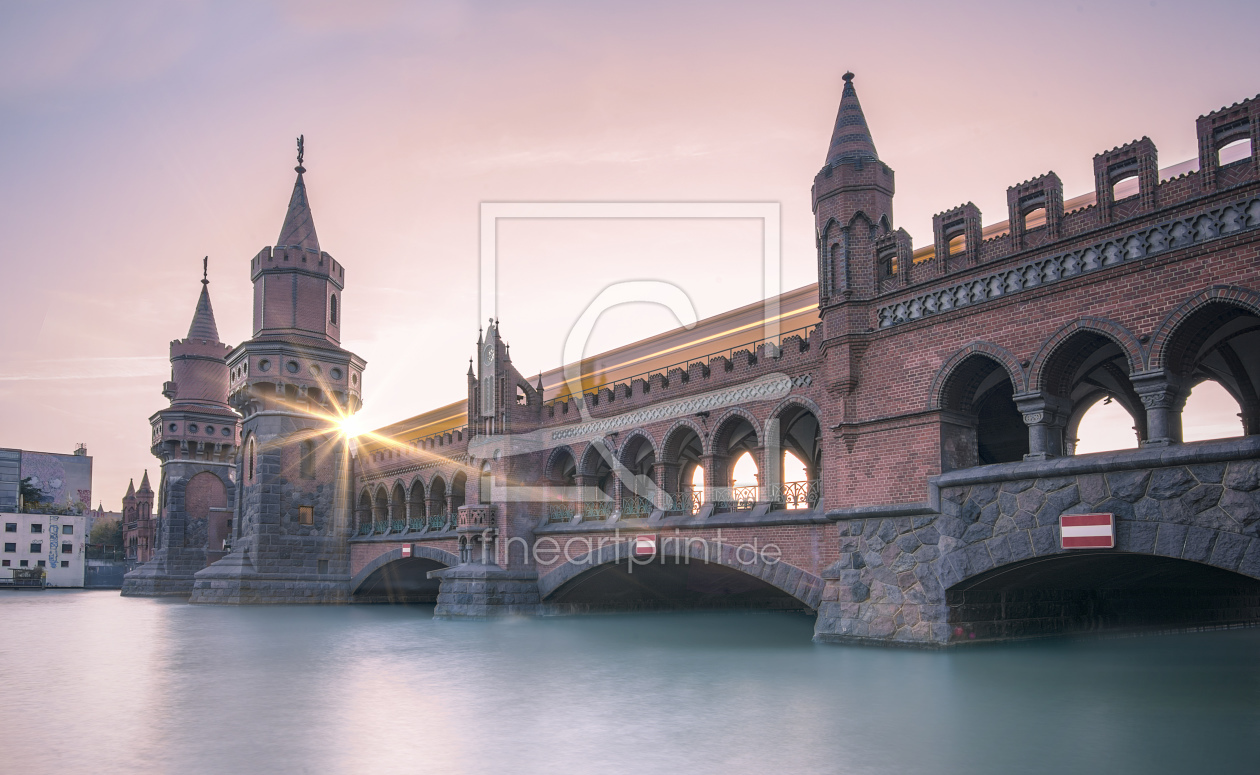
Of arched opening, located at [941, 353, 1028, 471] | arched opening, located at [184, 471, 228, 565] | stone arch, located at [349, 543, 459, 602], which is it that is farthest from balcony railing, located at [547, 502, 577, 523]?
arched opening, located at [184, 471, 228, 565]

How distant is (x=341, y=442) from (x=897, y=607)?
105ft

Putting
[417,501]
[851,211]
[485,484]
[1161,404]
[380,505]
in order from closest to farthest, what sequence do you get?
[1161,404] < [851,211] < [485,484] < [417,501] < [380,505]

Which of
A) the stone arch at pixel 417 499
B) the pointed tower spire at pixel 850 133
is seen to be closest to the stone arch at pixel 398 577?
the stone arch at pixel 417 499

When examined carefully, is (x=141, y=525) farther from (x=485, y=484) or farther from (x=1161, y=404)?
(x=1161, y=404)

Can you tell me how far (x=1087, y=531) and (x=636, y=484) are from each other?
48.4 ft

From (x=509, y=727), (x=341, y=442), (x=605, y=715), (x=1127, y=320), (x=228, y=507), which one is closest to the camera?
(x=509, y=727)

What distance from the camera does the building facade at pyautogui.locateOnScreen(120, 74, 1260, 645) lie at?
13242 mm

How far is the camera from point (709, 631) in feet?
77.4

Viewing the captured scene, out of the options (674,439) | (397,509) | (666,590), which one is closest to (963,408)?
(674,439)

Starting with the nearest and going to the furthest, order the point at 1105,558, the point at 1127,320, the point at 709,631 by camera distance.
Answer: the point at 1127,320 < the point at 1105,558 < the point at 709,631

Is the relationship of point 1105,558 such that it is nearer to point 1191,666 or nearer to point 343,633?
point 1191,666

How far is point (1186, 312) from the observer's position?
1314 cm

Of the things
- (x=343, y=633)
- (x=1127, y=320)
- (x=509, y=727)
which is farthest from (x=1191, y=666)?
(x=343, y=633)

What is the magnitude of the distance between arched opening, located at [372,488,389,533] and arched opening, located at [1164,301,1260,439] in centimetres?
3218
